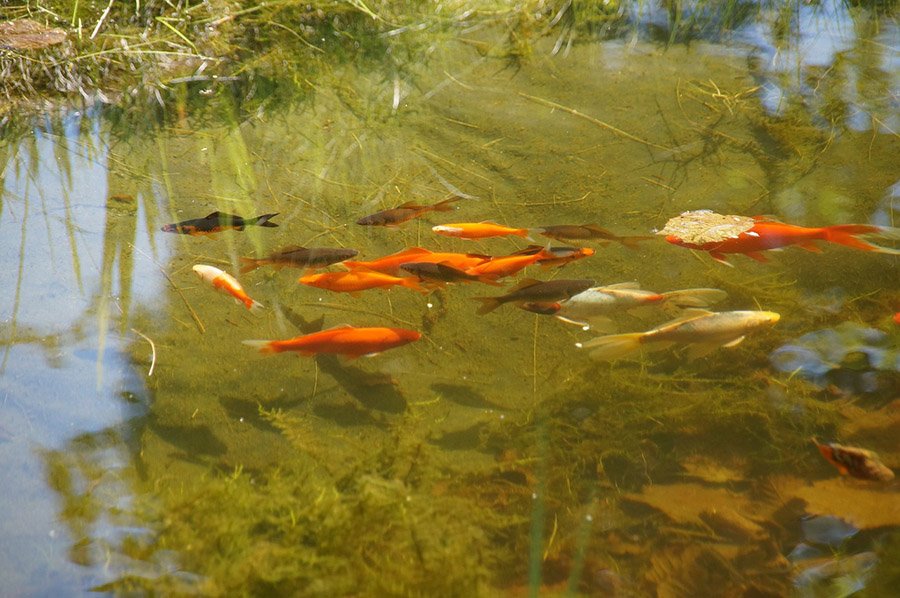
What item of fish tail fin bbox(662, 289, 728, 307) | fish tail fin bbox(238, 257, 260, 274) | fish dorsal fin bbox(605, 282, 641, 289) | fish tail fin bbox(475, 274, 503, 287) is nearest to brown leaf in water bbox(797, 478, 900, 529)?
fish tail fin bbox(662, 289, 728, 307)

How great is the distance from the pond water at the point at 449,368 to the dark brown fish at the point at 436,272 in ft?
0.95

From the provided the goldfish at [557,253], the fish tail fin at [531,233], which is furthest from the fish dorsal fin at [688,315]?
the fish tail fin at [531,233]

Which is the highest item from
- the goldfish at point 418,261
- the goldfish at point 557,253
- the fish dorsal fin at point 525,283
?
the goldfish at point 557,253

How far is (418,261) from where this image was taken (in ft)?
10.3

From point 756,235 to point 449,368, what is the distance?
5.55 feet

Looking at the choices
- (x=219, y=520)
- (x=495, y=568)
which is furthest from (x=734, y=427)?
(x=219, y=520)

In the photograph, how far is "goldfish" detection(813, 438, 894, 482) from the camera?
2.46 metres

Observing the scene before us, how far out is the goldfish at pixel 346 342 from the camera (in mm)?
2875

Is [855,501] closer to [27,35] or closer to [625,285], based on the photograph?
[625,285]

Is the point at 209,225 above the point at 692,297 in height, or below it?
above

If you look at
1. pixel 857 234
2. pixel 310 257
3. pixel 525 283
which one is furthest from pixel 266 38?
pixel 857 234

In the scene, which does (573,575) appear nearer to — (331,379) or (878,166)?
(331,379)

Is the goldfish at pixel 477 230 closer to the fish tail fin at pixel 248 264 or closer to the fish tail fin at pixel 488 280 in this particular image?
the fish tail fin at pixel 488 280

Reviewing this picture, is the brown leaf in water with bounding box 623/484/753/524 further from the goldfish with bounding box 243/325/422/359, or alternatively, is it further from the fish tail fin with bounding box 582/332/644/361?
the goldfish with bounding box 243/325/422/359
